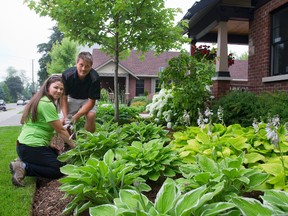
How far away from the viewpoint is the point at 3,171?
13.4 ft

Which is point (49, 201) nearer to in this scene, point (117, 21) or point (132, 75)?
point (117, 21)

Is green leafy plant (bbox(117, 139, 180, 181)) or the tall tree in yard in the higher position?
the tall tree in yard

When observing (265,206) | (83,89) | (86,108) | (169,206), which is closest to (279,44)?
(83,89)

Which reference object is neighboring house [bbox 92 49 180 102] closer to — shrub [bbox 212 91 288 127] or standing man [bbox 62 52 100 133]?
shrub [bbox 212 91 288 127]

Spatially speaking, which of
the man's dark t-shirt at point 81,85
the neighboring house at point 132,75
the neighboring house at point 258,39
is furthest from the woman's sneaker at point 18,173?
the neighboring house at point 132,75

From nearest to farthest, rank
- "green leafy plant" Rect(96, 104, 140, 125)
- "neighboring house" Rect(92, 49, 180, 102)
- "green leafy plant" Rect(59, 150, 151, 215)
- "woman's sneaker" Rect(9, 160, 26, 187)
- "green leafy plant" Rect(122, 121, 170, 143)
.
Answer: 1. "green leafy plant" Rect(59, 150, 151, 215)
2. "woman's sneaker" Rect(9, 160, 26, 187)
3. "green leafy plant" Rect(122, 121, 170, 143)
4. "green leafy plant" Rect(96, 104, 140, 125)
5. "neighboring house" Rect(92, 49, 180, 102)

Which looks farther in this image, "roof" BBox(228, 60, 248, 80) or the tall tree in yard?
"roof" BBox(228, 60, 248, 80)

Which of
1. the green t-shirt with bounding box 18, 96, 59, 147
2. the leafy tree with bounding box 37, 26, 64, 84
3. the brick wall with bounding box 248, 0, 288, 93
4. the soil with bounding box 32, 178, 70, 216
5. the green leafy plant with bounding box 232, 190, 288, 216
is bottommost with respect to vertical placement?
the soil with bounding box 32, 178, 70, 216

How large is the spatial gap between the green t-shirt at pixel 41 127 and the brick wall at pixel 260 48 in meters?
5.11

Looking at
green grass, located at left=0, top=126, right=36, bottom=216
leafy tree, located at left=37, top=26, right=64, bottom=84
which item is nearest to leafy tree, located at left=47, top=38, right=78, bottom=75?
leafy tree, located at left=37, top=26, right=64, bottom=84

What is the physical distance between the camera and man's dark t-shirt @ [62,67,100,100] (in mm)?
4957

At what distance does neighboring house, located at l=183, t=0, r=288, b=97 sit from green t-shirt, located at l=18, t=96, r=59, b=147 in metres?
4.83

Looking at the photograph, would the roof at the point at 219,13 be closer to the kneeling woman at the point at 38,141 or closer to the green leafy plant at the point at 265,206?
the kneeling woman at the point at 38,141

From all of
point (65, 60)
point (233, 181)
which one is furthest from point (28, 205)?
point (65, 60)
